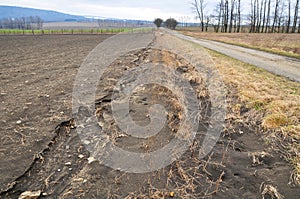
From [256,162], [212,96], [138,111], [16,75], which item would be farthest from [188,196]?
[16,75]

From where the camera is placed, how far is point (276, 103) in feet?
17.3

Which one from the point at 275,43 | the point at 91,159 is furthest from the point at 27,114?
the point at 275,43

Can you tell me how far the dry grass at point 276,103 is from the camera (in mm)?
3881

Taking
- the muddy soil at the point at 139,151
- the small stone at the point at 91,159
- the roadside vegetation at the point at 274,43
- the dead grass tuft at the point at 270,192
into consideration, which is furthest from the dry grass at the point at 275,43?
the small stone at the point at 91,159

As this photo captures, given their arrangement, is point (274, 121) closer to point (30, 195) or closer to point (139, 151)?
point (139, 151)

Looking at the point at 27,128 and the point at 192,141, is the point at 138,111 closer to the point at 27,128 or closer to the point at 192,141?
the point at 192,141

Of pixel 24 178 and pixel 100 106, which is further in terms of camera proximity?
pixel 100 106

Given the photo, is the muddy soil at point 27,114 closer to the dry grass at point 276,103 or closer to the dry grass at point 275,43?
the dry grass at point 276,103

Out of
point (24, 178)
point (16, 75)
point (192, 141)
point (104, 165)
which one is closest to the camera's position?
point (24, 178)

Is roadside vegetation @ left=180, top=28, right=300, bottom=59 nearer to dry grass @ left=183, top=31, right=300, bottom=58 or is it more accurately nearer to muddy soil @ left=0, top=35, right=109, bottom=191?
dry grass @ left=183, top=31, right=300, bottom=58

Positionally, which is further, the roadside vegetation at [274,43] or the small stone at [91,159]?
the roadside vegetation at [274,43]

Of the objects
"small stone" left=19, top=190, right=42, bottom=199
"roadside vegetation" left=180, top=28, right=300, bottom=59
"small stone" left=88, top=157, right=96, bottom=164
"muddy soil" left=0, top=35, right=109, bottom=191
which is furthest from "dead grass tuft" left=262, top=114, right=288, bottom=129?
"roadside vegetation" left=180, top=28, right=300, bottom=59

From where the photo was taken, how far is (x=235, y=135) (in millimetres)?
4180

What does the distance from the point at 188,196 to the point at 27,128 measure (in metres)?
3.44
